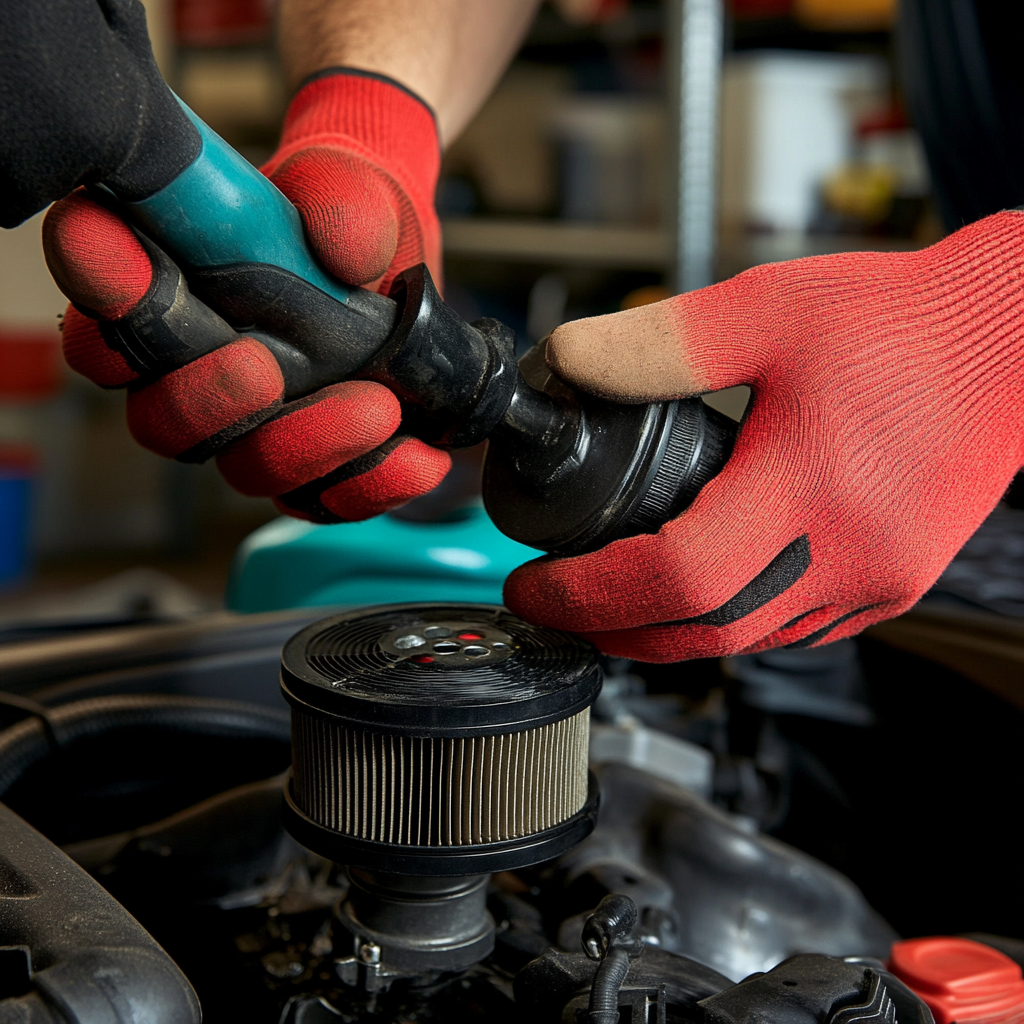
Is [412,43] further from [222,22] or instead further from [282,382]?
[222,22]

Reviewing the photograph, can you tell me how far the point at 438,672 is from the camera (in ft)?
1.70

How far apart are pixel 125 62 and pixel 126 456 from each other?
334 centimetres

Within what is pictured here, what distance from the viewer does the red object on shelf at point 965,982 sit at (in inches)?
22.3

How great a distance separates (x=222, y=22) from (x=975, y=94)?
9.06ft

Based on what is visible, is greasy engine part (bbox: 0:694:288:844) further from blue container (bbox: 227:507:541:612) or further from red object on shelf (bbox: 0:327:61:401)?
red object on shelf (bbox: 0:327:61:401)

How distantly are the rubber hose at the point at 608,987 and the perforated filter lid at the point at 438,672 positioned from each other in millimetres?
104

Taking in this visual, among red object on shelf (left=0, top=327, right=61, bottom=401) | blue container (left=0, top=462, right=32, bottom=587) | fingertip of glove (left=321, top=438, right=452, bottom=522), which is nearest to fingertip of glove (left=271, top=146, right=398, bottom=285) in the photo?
fingertip of glove (left=321, top=438, right=452, bottom=522)

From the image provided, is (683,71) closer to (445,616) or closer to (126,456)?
(445,616)

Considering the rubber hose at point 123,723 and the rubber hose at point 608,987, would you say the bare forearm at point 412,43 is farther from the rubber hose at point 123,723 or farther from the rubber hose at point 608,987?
the rubber hose at point 608,987

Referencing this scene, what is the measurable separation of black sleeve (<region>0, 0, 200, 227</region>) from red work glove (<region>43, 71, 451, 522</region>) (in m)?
0.04

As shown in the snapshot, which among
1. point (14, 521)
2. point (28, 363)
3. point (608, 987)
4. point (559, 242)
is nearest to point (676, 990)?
point (608, 987)

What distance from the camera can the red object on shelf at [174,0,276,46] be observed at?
3.36m

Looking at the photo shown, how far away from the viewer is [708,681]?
95cm

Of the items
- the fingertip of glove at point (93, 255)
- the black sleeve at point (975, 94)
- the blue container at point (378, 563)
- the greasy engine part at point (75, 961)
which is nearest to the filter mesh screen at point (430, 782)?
the greasy engine part at point (75, 961)
